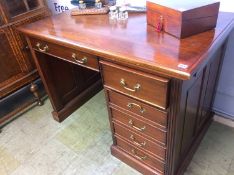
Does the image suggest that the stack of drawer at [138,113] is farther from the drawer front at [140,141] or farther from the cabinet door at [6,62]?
the cabinet door at [6,62]

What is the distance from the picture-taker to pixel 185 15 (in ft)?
2.78

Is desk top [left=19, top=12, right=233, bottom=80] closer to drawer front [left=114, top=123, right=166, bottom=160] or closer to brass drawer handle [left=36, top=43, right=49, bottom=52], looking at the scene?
brass drawer handle [left=36, top=43, right=49, bottom=52]

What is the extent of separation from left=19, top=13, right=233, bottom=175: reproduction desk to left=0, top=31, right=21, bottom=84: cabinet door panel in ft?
1.05

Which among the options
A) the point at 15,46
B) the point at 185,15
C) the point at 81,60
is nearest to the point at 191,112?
the point at 185,15

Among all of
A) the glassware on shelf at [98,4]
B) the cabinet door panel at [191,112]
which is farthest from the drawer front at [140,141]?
the glassware on shelf at [98,4]

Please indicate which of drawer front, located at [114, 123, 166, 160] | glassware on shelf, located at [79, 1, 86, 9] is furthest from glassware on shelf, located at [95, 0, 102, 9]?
drawer front, located at [114, 123, 166, 160]

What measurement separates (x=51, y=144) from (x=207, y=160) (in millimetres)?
1049

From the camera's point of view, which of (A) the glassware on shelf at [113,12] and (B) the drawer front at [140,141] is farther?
(A) the glassware on shelf at [113,12]

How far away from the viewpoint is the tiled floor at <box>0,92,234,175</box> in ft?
4.38

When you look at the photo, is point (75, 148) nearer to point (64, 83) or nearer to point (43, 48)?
point (64, 83)

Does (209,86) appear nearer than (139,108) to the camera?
No

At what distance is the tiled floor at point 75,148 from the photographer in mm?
1335

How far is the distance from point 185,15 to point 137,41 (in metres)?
0.22

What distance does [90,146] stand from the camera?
4.95 feet
